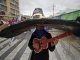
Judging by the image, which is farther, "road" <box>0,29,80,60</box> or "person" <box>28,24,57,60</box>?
"road" <box>0,29,80,60</box>

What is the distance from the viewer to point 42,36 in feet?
11.0

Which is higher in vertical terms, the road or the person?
the person

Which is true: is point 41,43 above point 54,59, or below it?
above

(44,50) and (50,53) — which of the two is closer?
(44,50)

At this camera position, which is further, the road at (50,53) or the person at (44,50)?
the road at (50,53)

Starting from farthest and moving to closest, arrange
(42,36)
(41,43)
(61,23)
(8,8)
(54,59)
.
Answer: (8,8) → (54,59) → (42,36) → (41,43) → (61,23)

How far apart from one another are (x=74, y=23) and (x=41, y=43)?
782 millimetres

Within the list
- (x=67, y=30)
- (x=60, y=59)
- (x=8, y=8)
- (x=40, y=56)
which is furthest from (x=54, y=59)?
(x=8, y=8)

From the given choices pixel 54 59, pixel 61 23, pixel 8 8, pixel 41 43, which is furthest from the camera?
pixel 8 8

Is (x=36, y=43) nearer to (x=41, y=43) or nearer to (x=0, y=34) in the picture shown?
(x=41, y=43)

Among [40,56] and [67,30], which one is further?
[40,56]

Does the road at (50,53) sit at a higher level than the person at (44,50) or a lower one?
lower

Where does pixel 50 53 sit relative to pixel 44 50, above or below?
below

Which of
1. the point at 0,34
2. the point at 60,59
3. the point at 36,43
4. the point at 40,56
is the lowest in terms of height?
the point at 60,59
